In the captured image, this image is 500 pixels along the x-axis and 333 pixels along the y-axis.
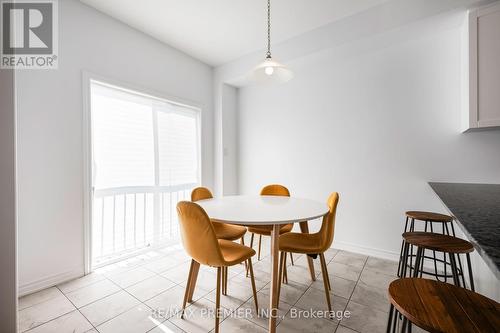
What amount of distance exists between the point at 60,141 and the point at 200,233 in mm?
1828

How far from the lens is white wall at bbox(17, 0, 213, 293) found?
1.94 metres

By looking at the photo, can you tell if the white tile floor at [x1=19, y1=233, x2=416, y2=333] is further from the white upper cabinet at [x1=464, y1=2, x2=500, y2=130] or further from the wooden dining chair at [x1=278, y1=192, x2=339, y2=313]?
the white upper cabinet at [x1=464, y1=2, x2=500, y2=130]

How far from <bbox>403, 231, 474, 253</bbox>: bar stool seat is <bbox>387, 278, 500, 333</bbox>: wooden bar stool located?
719 millimetres

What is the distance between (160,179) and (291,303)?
2.26 m

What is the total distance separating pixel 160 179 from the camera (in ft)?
10.2

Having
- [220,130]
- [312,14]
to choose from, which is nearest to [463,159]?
[312,14]

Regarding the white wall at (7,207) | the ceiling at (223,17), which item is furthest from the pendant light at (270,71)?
the white wall at (7,207)

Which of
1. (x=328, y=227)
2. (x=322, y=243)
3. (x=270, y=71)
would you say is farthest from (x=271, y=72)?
(x=322, y=243)

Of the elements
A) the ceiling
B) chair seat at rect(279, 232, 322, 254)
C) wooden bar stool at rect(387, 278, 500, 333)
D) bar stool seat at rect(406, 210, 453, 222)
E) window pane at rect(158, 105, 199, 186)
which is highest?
the ceiling

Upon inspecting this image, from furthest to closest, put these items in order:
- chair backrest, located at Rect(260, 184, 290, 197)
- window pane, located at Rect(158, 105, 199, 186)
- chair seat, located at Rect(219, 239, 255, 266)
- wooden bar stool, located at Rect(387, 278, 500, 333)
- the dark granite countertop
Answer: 1. window pane, located at Rect(158, 105, 199, 186)
2. chair backrest, located at Rect(260, 184, 290, 197)
3. chair seat, located at Rect(219, 239, 255, 266)
4. wooden bar stool, located at Rect(387, 278, 500, 333)
5. the dark granite countertop

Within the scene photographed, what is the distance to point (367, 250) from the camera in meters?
2.77

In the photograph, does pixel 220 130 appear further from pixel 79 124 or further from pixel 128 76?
pixel 79 124

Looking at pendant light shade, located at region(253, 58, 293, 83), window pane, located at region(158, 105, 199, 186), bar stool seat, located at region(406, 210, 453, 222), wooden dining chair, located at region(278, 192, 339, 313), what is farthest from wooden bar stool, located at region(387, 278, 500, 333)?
window pane, located at region(158, 105, 199, 186)

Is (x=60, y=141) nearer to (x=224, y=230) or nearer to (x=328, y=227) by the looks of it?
(x=224, y=230)
